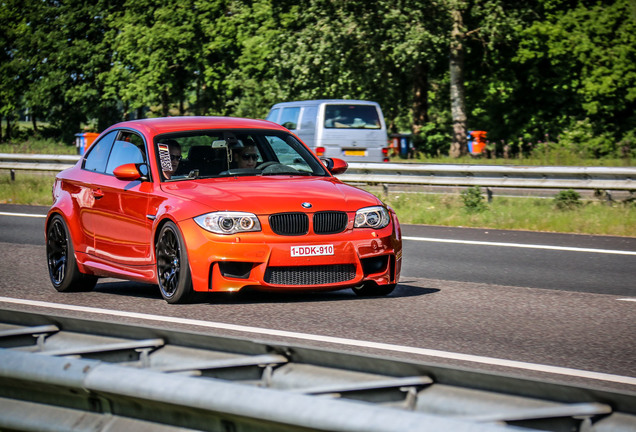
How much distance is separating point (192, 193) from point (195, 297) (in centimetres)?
82

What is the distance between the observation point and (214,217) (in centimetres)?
787

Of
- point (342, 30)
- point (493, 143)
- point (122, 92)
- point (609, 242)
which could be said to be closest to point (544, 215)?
point (609, 242)

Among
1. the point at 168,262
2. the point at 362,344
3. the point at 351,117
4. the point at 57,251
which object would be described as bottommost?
the point at 362,344

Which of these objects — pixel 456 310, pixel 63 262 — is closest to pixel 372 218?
pixel 456 310

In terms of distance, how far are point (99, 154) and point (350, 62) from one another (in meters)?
27.2

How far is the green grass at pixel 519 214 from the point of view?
50.5ft

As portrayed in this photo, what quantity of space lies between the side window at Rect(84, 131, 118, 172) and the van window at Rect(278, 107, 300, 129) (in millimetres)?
15217

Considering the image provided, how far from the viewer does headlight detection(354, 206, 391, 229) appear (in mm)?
8195

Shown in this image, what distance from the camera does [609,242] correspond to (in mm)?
13641

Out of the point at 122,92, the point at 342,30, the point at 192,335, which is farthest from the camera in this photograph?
the point at 122,92

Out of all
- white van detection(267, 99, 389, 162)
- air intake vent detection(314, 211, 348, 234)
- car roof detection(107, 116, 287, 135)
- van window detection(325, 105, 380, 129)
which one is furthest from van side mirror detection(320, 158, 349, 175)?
van window detection(325, 105, 380, 129)

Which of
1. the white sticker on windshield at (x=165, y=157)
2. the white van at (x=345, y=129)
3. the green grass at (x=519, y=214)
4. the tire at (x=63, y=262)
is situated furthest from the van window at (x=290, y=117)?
the white sticker on windshield at (x=165, y=157)

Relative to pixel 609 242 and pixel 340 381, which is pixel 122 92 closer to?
pixel 609 242

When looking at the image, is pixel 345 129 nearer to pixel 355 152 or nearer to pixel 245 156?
pixel 355 152
